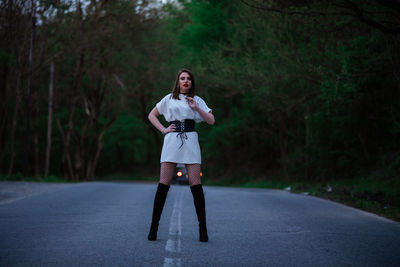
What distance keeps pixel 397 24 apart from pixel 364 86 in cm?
683

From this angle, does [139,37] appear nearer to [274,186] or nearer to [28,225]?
[274,186]

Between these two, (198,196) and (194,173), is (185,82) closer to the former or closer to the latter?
(194,173)

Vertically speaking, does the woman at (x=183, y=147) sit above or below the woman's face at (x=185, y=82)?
below

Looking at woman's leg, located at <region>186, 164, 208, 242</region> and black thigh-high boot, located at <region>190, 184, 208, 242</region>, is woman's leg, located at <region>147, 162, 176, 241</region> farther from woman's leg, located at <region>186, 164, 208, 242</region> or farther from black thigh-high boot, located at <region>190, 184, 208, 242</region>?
black thigh-high boot, located at <region>190, 184, 208, 242</region>

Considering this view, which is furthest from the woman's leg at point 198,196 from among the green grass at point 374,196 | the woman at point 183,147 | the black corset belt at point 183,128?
the green grass at point 374,196

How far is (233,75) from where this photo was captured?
2228 centimetres

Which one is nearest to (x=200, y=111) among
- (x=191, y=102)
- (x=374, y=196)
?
(x=191, y=102)

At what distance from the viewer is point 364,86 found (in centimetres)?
1653

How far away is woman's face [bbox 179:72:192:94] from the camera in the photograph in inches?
229

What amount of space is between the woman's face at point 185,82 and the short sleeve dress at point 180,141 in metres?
0.09

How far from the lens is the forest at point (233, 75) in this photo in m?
13.9

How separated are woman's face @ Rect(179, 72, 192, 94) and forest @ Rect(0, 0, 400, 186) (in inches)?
163

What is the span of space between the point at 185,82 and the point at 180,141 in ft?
2.46

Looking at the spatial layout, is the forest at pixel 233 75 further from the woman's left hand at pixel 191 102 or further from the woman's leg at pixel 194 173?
the woman's leg at pixel 194 173
